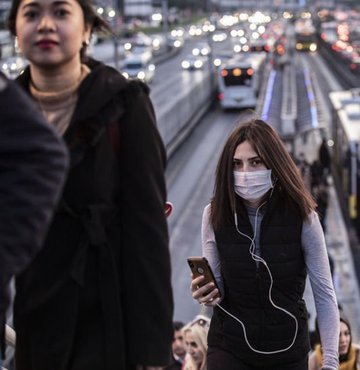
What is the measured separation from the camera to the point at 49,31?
280 centimetres

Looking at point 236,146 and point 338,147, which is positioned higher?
point 236,146

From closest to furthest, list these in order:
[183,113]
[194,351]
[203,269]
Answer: [203,269] → [194,351] → [183,113]

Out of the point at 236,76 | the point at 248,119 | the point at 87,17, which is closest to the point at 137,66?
the point at 236,76

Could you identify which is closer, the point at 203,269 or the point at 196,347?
the point at 203,269

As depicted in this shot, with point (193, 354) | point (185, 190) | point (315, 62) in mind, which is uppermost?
point (193, 354)

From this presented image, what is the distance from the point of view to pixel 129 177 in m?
2.80

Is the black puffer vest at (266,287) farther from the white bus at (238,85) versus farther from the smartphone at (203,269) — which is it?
the white bus at (238,85)

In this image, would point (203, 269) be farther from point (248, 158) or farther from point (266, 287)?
point (248, 158)

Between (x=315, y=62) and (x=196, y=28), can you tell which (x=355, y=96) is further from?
(x=196, y=28)

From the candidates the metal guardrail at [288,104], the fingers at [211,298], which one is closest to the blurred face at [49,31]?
the fingers at [211,298]

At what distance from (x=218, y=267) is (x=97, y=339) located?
1.37m

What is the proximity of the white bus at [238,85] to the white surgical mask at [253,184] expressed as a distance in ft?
147

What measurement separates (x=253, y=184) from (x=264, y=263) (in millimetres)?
290

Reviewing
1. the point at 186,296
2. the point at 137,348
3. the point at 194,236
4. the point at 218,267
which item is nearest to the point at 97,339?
the point at 137,348
